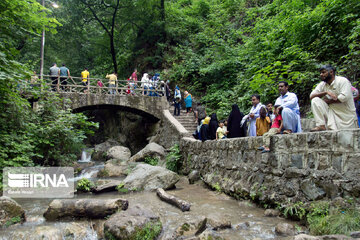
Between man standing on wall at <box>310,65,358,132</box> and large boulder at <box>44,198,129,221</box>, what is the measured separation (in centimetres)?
394

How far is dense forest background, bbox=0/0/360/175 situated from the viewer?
6.92 meters

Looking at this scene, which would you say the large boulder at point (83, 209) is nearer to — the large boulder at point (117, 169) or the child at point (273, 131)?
the child at point (273, 131)

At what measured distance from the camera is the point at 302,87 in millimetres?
8383

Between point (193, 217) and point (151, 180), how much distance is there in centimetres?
308

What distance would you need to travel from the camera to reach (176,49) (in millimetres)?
19062

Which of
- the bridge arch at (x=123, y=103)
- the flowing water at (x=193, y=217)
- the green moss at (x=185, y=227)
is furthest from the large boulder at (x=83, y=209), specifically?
the bridge arch at (x=123, y=103)

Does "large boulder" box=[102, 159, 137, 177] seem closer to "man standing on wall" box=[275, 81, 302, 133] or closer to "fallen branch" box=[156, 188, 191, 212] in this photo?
"fallen branch" box=[156, 188, 191, 212]

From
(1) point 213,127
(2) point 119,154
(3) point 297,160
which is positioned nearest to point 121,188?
(1) point 213,127

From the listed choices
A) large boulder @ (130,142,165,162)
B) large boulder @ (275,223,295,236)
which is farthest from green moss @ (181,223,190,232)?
large boulder @ (130,142,165,162)

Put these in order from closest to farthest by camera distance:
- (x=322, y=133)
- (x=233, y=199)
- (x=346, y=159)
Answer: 1. (x=346, y=159)
2. (x=322, y=133)
3. (x=233, y=199)

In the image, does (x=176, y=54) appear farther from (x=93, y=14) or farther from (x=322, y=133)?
(x=322, y=133)

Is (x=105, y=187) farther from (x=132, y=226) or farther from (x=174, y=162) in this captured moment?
(x=132, y=226)

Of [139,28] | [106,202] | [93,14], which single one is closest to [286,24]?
[106,202]

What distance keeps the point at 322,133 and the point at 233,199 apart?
2.86 meters
